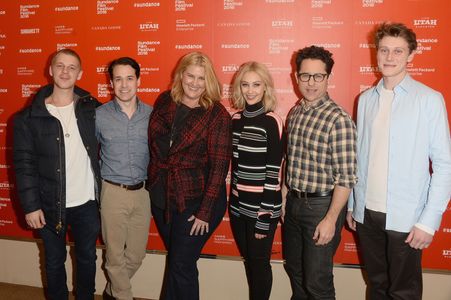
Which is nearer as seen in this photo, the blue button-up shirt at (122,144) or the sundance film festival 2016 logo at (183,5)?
the blue button-up shirt at (122,144)

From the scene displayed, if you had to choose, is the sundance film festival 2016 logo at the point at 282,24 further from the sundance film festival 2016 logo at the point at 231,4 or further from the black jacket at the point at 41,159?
the black jacket at the point at 41,159

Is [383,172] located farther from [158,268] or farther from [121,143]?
[158,268]

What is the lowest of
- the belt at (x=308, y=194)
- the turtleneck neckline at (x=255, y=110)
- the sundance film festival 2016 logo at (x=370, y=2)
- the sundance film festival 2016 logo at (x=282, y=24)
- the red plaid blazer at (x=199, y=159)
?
the belt at (x=308, y=194)

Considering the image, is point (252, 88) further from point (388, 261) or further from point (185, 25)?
point (388, 261)

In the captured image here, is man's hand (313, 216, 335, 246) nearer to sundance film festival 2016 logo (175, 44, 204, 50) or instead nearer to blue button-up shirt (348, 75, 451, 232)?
blue button-up shirt (348, 75, 451, 232)

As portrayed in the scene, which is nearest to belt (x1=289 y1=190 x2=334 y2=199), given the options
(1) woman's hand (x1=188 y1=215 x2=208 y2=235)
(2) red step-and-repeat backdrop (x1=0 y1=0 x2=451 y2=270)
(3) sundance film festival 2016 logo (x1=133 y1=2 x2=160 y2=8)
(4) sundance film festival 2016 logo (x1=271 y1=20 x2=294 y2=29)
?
(1) woman's hand (x1=188 y1=215 x2=208 y2=235)

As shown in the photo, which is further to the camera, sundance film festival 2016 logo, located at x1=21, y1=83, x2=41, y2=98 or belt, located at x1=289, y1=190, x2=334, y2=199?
sundance film festival 2016 logo, located at x1=21, y1=83, x2=41, y2=98

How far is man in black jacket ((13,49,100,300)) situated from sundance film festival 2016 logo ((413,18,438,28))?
2347mm

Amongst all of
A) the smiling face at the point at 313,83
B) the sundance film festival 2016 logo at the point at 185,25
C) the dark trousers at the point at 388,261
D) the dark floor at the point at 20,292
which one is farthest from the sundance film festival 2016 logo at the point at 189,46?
the dark floor at the point at 20,292

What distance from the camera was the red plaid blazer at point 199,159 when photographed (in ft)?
7.11

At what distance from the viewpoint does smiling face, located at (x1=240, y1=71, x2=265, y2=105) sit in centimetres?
221

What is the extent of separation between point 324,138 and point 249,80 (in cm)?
61

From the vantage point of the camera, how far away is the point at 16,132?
2.29m

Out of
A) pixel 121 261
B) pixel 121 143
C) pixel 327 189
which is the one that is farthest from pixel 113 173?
pixel 327 189
